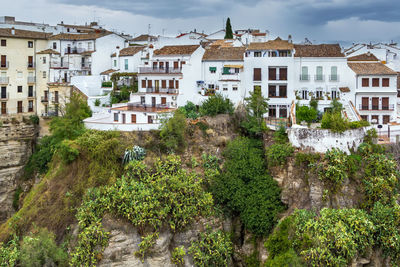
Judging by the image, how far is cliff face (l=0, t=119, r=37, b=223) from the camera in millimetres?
45438

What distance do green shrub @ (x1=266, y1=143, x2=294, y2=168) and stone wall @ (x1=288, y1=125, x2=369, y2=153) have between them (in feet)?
2.34

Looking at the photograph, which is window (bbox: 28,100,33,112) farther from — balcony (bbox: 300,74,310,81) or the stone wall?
the stone wall

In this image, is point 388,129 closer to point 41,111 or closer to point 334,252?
point 334,252

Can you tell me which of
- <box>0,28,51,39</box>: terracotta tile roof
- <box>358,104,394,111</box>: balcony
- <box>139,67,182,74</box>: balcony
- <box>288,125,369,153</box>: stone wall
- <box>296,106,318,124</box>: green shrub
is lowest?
<box>288,125,369,153</box>: stone wall

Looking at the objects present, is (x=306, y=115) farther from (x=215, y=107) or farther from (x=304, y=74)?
(x=215, y=107)

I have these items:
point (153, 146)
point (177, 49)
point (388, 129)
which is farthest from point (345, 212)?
point (177, 49)

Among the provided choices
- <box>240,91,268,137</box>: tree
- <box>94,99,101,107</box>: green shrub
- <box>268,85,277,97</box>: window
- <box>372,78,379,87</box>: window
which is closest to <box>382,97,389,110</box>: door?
<box>372,78,379,87</box>: window

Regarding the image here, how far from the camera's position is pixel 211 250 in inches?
1289

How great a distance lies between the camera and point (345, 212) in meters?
30.0

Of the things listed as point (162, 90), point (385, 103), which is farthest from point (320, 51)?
point (162, 90)

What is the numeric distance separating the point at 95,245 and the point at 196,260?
7408 mm

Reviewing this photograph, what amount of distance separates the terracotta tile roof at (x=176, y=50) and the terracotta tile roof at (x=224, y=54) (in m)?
1.52

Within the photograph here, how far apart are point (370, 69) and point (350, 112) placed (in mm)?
5534

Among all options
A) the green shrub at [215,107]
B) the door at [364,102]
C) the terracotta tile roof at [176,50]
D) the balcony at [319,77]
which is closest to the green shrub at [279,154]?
the green shrub at [215,107]
